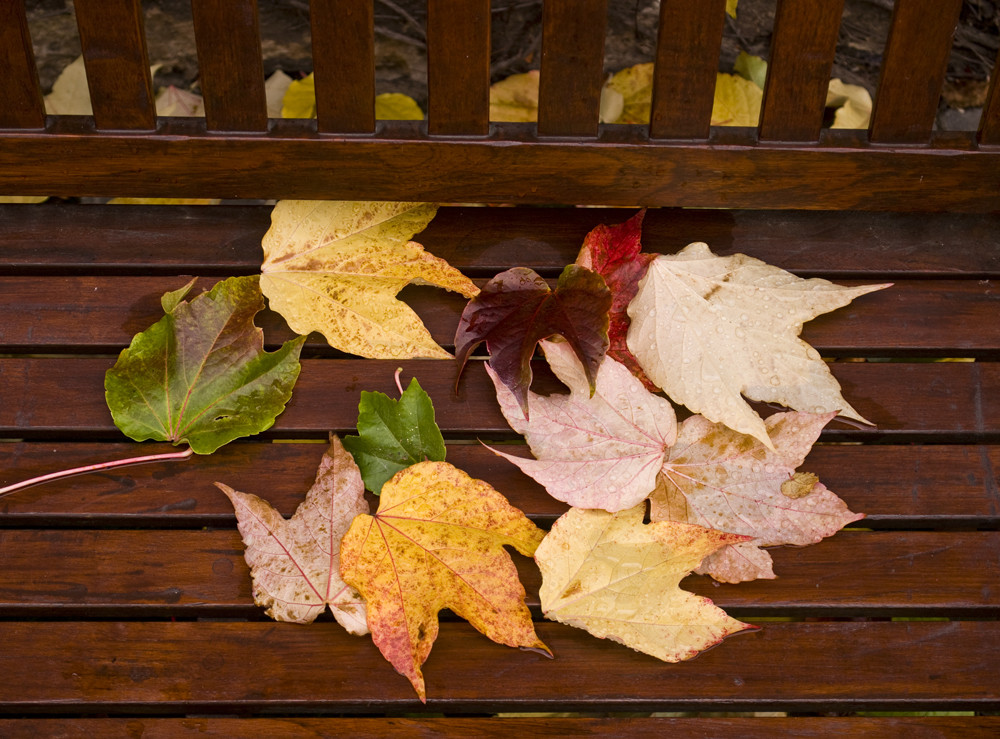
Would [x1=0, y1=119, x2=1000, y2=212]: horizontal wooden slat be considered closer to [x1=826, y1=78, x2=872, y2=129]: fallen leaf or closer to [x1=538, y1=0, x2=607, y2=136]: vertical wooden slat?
[x1=538, y1=0, x2=607, y2=136]: vertical wooden slat

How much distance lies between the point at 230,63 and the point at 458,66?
315 mm

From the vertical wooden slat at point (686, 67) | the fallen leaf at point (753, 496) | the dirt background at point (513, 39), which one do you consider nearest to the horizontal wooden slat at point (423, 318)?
the fallen leaf at point (753, 496)

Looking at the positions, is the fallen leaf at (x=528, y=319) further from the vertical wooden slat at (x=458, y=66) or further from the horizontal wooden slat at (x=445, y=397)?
the vertical wooden slat at (x=458, y=66)

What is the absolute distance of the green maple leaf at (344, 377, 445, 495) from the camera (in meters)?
1.05

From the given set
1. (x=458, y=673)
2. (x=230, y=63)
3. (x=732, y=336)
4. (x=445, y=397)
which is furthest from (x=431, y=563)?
(x=230, y=63)

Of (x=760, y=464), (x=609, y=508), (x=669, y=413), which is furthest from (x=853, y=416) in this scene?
(x=609, y=508)

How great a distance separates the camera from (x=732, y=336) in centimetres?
107

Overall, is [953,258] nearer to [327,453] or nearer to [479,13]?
[479,13]

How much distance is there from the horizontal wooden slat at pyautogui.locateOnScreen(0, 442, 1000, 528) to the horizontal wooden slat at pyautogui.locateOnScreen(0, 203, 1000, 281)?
289 mm

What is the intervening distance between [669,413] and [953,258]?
587mm

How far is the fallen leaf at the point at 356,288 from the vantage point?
1128 mm

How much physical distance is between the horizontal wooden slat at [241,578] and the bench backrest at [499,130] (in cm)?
52

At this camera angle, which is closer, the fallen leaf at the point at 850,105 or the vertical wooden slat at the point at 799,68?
the vertical wooden slat at the point at 799,68

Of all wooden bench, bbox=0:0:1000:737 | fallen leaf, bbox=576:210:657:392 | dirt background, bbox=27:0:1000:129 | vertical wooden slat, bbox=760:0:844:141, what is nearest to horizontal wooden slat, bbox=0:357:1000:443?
wooden bench, bbox=0:0:1000:737
